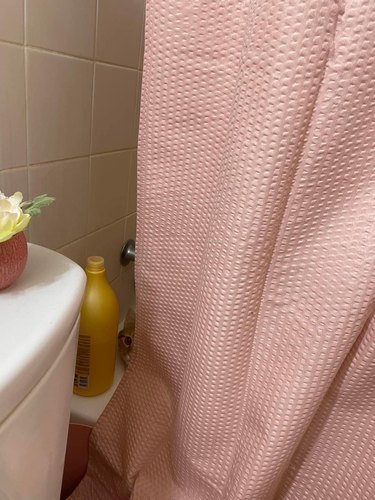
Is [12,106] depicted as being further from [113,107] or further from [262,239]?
[262,239]

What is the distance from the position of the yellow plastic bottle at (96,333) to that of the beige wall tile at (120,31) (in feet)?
1.21

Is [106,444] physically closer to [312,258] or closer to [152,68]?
[312,258]

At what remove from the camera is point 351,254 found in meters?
0.43

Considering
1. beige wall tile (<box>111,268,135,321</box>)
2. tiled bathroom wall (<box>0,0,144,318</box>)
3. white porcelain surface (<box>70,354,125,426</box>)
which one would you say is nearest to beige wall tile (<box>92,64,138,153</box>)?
tiled bathroom wall (<box>0,0,144,318</box>)

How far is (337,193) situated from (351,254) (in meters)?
0.07

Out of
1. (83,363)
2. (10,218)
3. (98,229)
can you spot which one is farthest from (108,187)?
(10,218)

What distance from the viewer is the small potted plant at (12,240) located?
15.1 inches

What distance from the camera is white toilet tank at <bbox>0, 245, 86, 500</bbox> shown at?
0.32m

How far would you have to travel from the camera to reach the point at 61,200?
27.6 inches

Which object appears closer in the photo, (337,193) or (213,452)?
(337,193)

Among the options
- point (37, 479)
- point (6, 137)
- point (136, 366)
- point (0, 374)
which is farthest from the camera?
point (136, 366)

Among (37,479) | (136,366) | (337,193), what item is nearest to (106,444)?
(136,366)

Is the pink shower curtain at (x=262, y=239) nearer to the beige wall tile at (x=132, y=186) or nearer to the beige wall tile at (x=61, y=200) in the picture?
the beige wall tile at (x=61, y=200)

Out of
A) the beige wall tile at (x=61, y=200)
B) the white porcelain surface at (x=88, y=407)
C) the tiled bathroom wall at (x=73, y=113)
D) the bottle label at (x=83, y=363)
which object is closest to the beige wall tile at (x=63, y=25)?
the tiled bathroom wall at (x=73, y=113)
